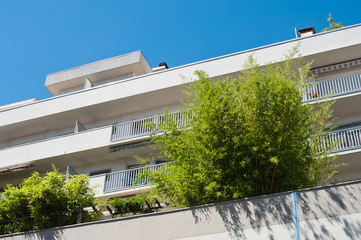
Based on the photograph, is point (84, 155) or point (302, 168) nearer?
point (302, 168)

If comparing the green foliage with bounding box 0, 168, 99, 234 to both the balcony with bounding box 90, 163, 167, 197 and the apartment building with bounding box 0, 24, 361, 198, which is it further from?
the apartment building with bounding box 0, 24, 361, 198

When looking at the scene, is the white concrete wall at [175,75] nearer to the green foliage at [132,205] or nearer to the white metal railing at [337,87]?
the white metal railing at [337,87]

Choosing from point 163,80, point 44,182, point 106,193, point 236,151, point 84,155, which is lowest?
point 236,151

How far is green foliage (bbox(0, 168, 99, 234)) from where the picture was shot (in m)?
12.2

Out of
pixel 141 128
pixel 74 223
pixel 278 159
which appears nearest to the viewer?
pixel 278 159

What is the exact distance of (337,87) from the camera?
54.4 feet

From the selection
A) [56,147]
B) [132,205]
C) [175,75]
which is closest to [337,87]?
[175,75]

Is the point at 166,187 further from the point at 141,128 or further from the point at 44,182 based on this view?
the point at 141,128

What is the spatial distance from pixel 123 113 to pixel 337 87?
9201 millimetres

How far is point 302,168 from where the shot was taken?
10156 mm

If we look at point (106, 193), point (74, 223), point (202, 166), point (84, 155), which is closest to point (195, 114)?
point (202, 166)

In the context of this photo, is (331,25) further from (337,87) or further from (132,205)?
(132,205)

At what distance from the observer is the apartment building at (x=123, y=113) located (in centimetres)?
1655

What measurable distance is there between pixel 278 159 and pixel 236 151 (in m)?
0.94
